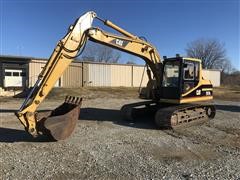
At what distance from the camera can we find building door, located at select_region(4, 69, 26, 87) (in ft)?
90.0

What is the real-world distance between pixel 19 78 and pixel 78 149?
22596mm

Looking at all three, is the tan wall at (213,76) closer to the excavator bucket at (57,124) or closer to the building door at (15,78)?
the building door at (15,78)

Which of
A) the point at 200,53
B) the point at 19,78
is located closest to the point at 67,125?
the point at 19,78

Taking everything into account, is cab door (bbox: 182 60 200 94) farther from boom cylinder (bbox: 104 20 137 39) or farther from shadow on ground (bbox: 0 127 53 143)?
shadow on ground (bbox: 0 127 53 143)

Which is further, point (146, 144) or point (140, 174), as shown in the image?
point (146, 144)

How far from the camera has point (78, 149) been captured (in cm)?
739

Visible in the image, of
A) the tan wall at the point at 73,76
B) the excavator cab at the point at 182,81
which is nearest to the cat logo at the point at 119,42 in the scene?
the excavator cab at the point at 182,81

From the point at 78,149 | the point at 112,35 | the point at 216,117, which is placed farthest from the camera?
the point at 216,117

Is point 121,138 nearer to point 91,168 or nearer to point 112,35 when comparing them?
point 91,168

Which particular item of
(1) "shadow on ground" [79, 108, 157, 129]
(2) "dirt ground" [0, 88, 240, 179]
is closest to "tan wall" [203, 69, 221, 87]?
(1) "shadow on ground" [79, 108, 157, 129]

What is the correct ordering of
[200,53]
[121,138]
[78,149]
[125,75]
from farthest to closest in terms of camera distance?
1. [200,53]
2. [125,75]
3. [121,138]
4. [78,149]

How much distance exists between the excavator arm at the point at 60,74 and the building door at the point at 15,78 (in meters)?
19.9

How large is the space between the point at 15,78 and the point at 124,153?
912 inches

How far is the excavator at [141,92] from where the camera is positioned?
25.5ft
